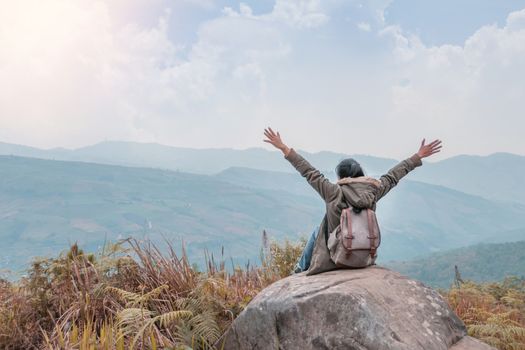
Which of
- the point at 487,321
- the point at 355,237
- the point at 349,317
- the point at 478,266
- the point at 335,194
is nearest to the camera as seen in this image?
the point at 349,317

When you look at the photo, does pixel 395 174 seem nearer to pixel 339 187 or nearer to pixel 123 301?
pixel 339 187

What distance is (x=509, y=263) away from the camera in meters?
180

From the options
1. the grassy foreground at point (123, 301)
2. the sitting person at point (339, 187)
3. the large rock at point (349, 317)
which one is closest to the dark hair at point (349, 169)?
the sitting person at point (339, 187)

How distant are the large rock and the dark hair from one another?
1.22 m

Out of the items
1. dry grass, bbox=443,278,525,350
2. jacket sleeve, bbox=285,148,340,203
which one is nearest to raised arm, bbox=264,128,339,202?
jacket sleeve, bbox=285,148,340,203

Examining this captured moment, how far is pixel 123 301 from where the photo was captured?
20.7ft

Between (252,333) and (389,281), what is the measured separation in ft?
5.56

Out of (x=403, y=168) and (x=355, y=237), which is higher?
(x=403, y=168)

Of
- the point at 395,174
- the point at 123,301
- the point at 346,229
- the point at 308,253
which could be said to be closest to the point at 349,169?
the point at 395,174

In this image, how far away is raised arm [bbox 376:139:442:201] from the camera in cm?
616

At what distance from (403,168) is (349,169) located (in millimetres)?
732

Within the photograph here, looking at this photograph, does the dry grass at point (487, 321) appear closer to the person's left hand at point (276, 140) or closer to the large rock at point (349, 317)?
the large rock at point (349, 317)

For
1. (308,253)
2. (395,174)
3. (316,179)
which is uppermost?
(395,174)

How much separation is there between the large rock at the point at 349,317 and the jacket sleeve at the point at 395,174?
40.0 inches
